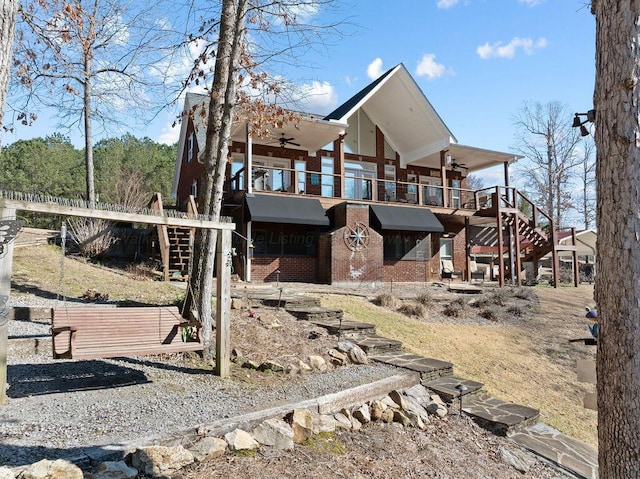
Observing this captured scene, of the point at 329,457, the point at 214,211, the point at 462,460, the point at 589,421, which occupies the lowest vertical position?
the point at 589,421

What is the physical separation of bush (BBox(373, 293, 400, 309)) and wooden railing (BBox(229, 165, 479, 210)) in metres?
5.91

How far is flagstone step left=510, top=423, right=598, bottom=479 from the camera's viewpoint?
4988 millimetres

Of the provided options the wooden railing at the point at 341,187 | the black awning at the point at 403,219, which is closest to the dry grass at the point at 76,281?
the wooden railing at the point at 341,187

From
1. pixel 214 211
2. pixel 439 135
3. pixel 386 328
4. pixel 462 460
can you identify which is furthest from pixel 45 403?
pixel 439 135

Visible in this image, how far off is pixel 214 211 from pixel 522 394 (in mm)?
6033

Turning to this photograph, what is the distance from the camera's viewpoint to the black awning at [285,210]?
15117 mm

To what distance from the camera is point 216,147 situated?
6824 millimetres

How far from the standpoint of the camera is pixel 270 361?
5.88 meters

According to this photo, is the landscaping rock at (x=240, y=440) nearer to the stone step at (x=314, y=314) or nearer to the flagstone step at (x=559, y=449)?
the flagstone step at (x=559, y=449)

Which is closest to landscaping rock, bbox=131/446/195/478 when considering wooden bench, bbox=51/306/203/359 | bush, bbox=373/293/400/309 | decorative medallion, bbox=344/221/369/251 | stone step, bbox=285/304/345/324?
wooden bench, bbox=51/306/203/359

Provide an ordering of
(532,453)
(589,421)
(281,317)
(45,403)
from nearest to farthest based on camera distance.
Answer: (45,403) → (532,453) → (589,421) → (281,317)

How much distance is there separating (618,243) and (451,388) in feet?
14.2

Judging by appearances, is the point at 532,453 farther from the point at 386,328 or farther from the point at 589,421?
the point at 386,328

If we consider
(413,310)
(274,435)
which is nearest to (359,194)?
(413,310)
